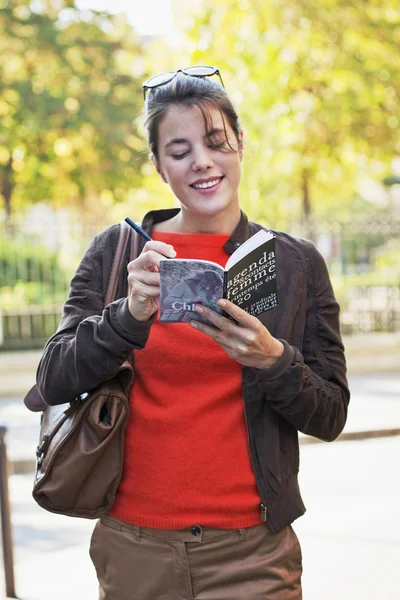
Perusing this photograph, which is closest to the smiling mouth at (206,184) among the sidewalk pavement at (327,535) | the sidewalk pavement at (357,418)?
the sidewalk pavement at (327,535)

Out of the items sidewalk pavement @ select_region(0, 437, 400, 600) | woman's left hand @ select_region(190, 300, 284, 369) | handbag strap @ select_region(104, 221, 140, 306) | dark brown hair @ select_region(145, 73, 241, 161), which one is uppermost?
dark brown hair @ select_region(145, 73, 241, 161)

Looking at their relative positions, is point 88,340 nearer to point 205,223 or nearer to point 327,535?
point 205,223

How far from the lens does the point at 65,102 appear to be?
930 inches

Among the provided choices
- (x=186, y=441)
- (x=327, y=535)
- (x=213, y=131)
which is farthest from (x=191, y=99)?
(x=327, y=535)

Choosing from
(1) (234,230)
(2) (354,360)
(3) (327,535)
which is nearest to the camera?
(1) (234,230)

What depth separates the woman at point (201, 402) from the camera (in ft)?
6.82

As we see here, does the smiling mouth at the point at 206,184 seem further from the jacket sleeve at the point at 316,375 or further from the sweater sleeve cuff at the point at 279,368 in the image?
the sweater sleeve cuff at the point at 279,368

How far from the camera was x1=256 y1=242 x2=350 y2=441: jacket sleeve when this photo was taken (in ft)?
6.70

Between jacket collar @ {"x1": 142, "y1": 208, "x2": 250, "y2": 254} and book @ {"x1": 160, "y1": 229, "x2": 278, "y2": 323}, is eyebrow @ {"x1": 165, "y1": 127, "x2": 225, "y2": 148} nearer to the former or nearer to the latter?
jacket collar @ {"x1": 142, "y1": 208, "x2": 250, "y2": 254}

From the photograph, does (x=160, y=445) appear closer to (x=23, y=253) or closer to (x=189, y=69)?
(x=189, y=69)

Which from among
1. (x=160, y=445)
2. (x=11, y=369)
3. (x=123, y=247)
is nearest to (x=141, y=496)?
(x=160, y=445)

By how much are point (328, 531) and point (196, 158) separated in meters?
4.29

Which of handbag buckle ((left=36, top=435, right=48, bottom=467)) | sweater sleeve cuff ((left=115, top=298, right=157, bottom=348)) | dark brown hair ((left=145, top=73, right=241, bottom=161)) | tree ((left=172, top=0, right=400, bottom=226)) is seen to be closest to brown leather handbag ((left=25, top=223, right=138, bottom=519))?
handbag buckle ((left=36, top=435, right=48, bottom=467))

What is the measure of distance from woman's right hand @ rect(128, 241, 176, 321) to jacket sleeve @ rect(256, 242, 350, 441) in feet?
0.98
